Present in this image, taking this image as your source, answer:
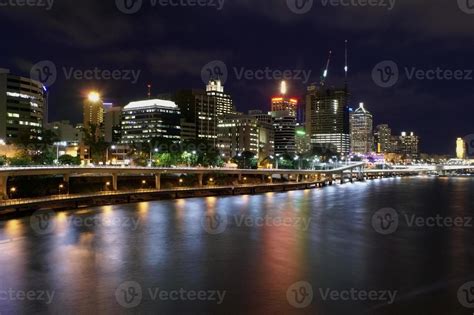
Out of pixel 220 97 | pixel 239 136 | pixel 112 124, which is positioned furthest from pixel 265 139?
pixel 112 124

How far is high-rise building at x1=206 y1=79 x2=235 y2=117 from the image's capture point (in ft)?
602

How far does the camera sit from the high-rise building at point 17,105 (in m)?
99.3

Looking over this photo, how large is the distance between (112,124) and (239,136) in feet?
180

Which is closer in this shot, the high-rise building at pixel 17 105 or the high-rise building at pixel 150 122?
the high-rise building at pixel 17 105

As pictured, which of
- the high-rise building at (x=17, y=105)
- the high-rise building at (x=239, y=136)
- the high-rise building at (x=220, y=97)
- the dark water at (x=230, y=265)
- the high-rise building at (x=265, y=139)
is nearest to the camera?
the dark water at (x=230, y=265)

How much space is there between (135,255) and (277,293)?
36.4 ft

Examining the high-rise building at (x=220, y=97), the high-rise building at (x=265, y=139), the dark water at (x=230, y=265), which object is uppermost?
the high-rise building at (x=220, y=97)

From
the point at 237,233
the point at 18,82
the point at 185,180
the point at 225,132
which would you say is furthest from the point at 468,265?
the point at 225,132

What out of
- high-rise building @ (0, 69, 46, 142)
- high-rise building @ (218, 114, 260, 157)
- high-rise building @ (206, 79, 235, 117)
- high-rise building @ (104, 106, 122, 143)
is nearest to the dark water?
high-rise building @ (0, 69, 46, 142)

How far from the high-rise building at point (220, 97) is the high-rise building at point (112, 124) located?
38.1m

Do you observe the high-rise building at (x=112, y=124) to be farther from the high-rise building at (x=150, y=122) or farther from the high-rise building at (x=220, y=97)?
the high-rise building at (x=220, y=97)

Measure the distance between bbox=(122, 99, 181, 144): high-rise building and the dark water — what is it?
96314 millimetres

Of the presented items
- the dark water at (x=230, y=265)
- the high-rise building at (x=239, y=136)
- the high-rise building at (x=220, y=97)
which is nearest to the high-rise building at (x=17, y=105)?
the high-rise building at (x=239, y=136)

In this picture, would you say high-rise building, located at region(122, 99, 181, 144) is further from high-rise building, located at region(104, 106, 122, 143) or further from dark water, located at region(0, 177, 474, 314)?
dark water, located at region(0, 177, 474, 314)
